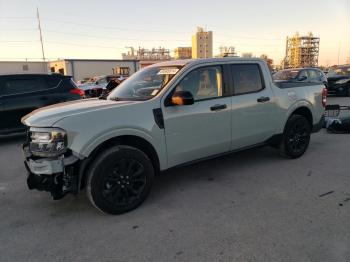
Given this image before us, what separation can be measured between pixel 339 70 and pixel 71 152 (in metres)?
17.9

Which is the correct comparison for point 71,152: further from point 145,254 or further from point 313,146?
point 313,146

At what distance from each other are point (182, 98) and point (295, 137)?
9.14 ft

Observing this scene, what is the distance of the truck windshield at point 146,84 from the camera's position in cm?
391

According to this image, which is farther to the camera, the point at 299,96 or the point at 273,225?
the point at 299,96

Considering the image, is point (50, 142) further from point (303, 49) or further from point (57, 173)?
point (303, 49)

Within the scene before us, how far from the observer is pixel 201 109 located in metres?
3.99

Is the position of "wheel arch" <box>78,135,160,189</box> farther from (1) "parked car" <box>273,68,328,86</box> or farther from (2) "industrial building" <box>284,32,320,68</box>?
(2) "industrial building" <box>284,32,320,68</box>

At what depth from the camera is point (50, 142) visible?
10.3 ft

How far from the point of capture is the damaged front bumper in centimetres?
312

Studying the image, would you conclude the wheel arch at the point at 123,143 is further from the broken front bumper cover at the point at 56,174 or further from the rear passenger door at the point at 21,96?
the rear passenger door at the point at 21,96

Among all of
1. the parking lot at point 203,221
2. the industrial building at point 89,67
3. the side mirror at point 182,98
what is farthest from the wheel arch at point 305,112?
the industrial building at point 89,67

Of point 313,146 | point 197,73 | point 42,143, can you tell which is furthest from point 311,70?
point 42,143

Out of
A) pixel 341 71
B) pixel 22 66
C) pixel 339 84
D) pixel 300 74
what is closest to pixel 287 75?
pixel 300 74

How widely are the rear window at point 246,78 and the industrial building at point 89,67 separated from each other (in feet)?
117
